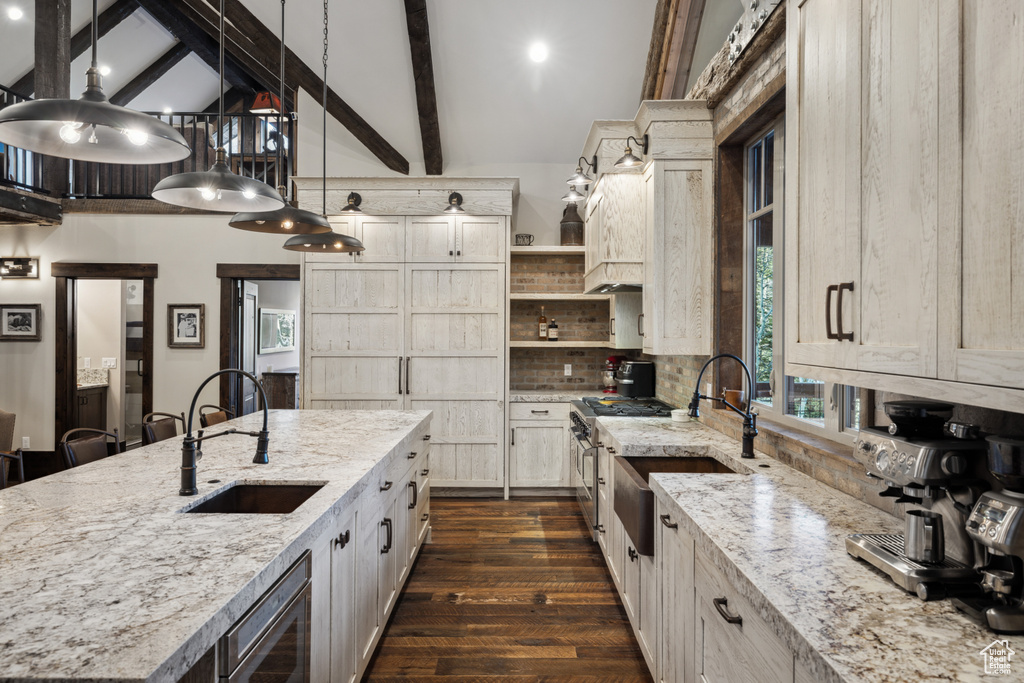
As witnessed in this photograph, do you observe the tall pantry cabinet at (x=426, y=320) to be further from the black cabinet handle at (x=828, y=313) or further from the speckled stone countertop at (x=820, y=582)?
the black cabinet handle at (x=828, y=313)

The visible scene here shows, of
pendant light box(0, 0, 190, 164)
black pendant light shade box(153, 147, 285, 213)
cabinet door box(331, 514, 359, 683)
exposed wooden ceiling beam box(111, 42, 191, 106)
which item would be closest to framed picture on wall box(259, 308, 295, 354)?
exposed wooden ceiling beam box(111, 42, 191, 106)

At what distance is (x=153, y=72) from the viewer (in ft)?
22.7

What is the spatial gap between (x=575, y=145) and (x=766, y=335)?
122 inches

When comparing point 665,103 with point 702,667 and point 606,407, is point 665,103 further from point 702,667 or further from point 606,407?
point 702,667

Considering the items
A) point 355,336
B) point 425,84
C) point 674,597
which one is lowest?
point 674,597

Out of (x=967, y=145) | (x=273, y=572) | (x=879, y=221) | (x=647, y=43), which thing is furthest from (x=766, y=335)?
(x=647, y=43)

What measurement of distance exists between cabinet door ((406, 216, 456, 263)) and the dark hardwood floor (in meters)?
2.28

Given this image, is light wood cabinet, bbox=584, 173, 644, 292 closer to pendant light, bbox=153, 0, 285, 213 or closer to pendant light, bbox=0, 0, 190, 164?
pendant light, bbox=153, 0, 285, 213

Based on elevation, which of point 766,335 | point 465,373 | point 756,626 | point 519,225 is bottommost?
point 756,626

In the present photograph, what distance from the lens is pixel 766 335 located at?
2.78m

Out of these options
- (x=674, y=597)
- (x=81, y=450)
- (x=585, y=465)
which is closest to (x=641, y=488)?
(x=674, y=597)

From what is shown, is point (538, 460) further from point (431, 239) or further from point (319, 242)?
point (319, 242)

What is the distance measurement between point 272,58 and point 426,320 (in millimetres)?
2704

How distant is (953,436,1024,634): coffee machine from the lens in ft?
2.79
